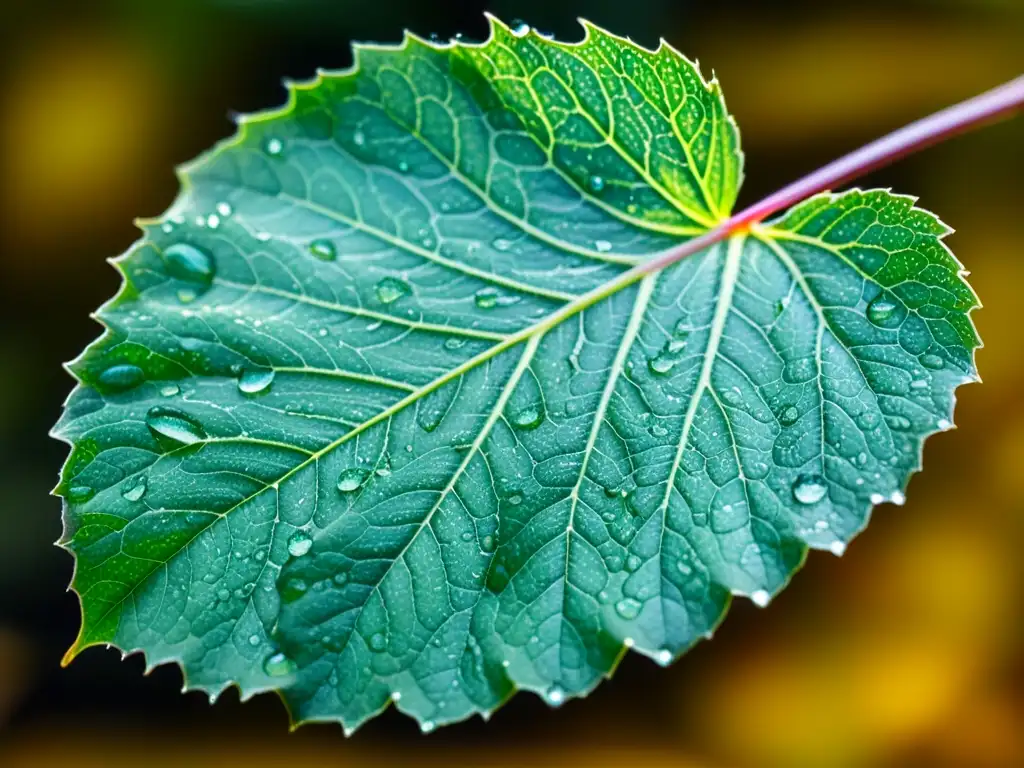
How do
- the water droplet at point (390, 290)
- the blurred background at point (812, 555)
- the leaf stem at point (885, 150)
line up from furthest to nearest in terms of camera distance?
the blurred background at point (812, 555) → the water droplet at point (390, 290) → the leaf stem at point (885, 150)

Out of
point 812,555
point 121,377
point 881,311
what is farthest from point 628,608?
point 812,555

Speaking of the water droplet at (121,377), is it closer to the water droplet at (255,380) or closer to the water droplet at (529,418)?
the water droplet at (255,380)

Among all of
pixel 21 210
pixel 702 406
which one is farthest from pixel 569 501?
→ pixel 21 210

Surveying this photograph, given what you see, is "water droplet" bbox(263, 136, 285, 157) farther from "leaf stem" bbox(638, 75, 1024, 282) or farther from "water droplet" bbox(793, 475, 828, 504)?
"water droplet" bbox(793, 475, 828, 504)

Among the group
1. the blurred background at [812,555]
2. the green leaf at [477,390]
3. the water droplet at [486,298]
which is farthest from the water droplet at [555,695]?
the blurred background at [812,555]

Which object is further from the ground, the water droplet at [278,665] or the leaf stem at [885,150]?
the leaf stem at [885,150]
